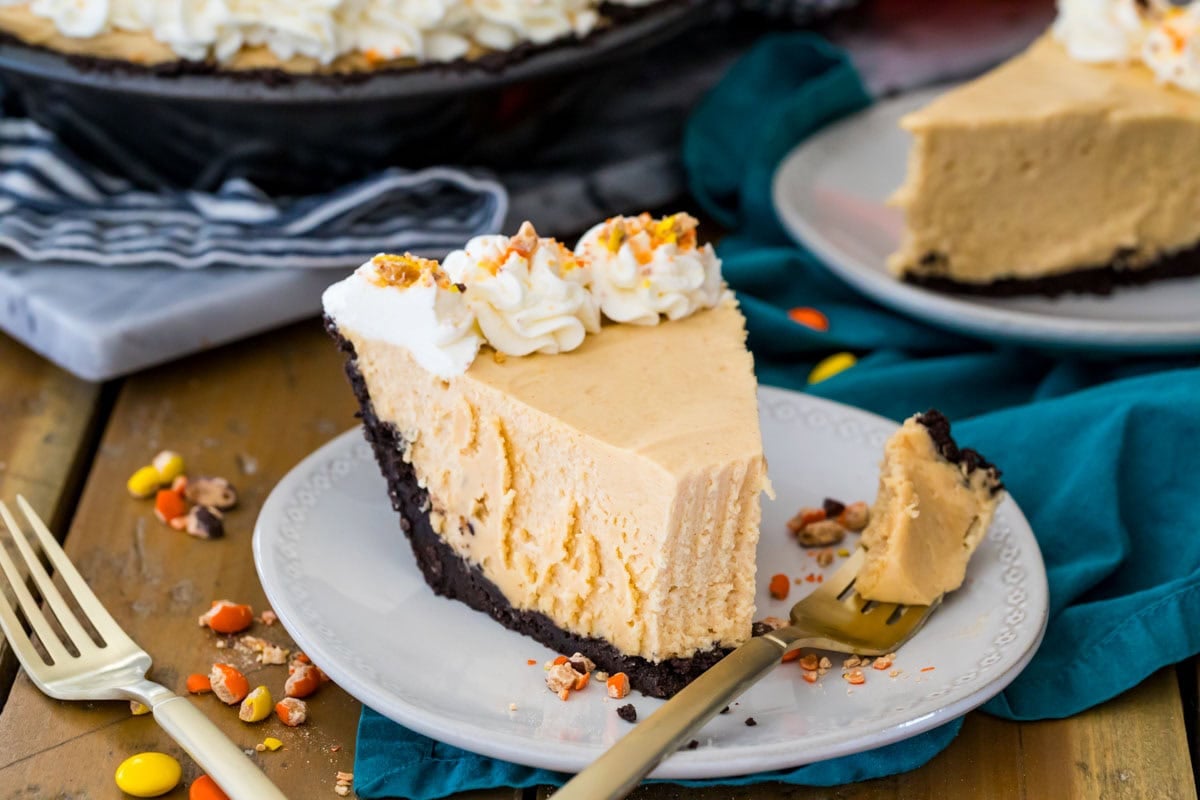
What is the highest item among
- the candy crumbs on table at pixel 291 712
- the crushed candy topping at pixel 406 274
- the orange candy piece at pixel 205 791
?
the crushed candy topping at pixel 406 274

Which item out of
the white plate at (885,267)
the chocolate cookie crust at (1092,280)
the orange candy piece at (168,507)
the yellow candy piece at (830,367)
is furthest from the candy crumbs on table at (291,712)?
the chocolate cookie crust at (1092,280)

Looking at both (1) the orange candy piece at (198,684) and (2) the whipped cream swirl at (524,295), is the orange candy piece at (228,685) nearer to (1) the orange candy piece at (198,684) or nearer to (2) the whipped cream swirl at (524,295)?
(1) the orange candy piece at (198,684)

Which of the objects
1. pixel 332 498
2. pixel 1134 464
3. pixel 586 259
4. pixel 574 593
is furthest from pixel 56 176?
pixel 1134 464

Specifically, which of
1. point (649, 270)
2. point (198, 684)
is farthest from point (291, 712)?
point (649, 270)

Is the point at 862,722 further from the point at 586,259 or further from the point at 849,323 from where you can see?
the point at 849,323

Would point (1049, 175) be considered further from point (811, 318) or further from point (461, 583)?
point (461, 583)

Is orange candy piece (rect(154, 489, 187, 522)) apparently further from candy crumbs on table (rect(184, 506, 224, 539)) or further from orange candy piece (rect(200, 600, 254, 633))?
orange candy piece (rect(200, 600, 254, 633))
